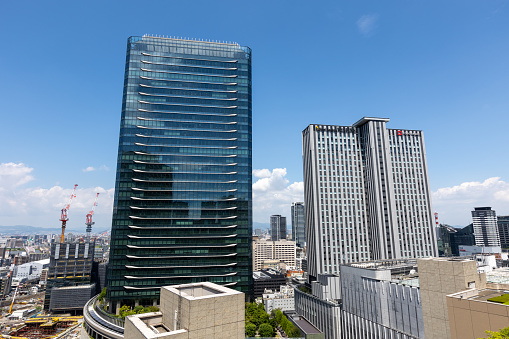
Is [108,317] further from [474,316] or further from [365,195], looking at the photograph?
[365,195]

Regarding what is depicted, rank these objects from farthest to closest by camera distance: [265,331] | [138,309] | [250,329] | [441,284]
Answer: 1. [265,331]
2. [250,329]
3. [138,309]
4. [441,284]

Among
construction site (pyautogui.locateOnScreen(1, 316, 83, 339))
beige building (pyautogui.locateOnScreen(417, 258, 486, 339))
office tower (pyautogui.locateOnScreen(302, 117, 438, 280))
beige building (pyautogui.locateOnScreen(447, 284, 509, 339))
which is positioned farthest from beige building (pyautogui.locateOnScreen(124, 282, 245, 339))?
construction site (pyautogui.locateOnScreen(1, 316, 83, 339))

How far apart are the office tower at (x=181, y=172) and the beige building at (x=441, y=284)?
3235 inches

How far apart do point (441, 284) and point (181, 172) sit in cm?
9615

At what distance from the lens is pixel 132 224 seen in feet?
347

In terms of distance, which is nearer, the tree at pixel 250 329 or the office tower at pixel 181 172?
the tree at pixel 250 329

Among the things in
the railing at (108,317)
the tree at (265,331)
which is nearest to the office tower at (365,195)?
the tree at (265,331)

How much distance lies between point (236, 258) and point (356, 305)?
4659cm

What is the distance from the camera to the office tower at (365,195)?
433ft

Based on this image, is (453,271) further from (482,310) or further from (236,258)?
(236,258)

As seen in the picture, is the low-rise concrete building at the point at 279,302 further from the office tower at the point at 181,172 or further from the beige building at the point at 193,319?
the beige building at the point at 193,319

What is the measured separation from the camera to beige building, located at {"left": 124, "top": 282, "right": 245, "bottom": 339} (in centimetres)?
2398

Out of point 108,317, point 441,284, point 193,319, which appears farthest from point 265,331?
point 193,319

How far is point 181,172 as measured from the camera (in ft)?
371
